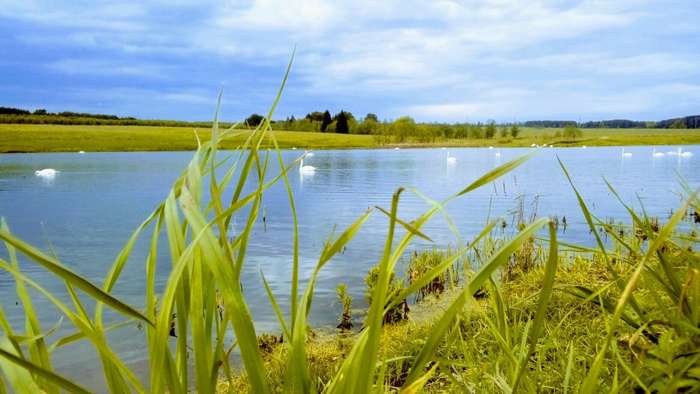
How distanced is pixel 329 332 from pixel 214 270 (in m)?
4.02

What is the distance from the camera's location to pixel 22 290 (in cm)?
116

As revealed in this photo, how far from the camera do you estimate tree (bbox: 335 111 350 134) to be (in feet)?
297

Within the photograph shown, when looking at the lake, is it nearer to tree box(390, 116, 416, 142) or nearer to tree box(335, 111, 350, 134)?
tree box(390, 116, 416, 142)

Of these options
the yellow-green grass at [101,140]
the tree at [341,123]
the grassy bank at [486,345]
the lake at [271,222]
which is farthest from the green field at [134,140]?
the grassy bank at [486,345]

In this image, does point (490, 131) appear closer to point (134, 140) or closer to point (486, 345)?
point (134, 140)

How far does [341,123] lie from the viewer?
298 ft

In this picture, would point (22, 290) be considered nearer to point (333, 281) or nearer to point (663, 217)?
point (333, 281)

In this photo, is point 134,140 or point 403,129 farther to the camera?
point 403,129

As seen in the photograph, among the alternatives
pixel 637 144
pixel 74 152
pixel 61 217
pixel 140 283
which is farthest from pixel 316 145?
pixel 140 283

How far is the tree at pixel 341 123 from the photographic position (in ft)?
297

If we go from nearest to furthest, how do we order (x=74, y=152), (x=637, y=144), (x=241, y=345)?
1. (x=241, y=345)
2. (x=74, y=152)
3. (x=637, y=144)

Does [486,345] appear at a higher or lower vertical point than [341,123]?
lower

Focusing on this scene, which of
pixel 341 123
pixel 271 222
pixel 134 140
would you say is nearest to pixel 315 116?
pixel 341 123

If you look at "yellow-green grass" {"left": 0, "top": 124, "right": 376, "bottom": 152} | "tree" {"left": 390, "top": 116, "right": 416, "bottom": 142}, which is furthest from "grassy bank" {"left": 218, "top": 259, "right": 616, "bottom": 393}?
"tree" {"left": 390, "top": 116, "right": 416, "bottom": 142}
